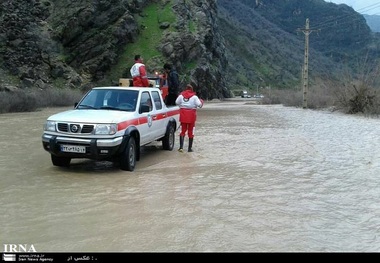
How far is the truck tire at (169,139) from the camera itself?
1286cm

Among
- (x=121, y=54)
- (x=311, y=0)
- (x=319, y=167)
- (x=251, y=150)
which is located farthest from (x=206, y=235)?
(x=311, y=0)

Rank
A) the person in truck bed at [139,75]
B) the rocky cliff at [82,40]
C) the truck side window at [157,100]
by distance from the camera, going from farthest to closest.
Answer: the rocky cliff at [82,40] → the person in truck bed at [139,75] → the truck side window at [157,100]

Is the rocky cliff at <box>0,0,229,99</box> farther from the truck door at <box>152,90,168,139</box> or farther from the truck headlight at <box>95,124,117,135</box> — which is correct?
the truck headlight at <box>95,124,117,135</box>

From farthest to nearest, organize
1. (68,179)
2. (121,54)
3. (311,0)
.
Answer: (311,0) → (121,54) → (68,179)

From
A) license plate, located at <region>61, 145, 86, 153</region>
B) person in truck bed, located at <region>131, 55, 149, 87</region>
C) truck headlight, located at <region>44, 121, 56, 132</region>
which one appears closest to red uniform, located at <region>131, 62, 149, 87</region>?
person in truck bed, located at <region>131, 55, 149, 87</region>

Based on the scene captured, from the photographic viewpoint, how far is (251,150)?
1326cm

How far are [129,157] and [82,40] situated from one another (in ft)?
170

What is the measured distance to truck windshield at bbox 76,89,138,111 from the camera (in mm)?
10430

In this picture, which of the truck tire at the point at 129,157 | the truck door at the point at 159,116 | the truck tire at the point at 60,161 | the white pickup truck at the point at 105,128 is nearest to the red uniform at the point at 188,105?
the truck door at the point at 159,116

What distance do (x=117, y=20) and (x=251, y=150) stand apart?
50332mm

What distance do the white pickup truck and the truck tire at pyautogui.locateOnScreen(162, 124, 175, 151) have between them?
4.71ft

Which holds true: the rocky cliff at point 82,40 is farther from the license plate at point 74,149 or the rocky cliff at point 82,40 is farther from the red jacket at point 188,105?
the license plate at point 74,149
